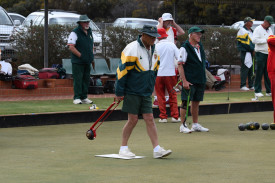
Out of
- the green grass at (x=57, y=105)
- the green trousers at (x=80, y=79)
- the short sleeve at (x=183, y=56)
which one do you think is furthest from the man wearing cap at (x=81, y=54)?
the short sleeve at (x=183, y=56)

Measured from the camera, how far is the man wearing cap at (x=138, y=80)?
7.94m

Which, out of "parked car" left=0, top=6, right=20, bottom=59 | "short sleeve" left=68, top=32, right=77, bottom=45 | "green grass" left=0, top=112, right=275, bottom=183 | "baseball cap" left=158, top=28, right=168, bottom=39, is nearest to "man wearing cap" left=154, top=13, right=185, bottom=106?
"baseball cap" left=158, top=28, right=168, bottom=39

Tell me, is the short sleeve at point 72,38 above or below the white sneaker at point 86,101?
above

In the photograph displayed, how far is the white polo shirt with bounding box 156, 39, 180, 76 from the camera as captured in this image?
38.8ft

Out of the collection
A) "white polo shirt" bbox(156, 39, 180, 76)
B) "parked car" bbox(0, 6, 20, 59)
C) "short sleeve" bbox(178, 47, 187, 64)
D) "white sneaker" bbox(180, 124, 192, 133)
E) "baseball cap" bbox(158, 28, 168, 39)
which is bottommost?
"white sneaker" bbox(180, 124, 192, 133)

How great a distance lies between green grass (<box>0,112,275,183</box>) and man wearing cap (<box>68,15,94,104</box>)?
2.45 m

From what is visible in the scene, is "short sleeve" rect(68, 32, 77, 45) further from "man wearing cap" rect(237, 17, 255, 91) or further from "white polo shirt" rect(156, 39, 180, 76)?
"man wearing cap" rect(237, 17, 255, 91)

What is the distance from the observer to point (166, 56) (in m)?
Result: 11.9

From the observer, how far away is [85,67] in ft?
46.3

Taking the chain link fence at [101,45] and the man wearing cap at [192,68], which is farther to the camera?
the chain link fence at [101,45]

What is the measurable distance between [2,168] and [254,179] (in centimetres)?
255

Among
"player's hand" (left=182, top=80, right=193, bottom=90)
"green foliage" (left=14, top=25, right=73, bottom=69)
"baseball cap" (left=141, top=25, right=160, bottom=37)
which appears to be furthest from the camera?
"green foliage" (left=14, top=25, right=73, bottom=69)

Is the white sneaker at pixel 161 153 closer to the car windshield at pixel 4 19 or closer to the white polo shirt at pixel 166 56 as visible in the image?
the white polo shirt at pixel 166 56

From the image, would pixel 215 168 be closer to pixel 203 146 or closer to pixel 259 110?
pixel 203 146
